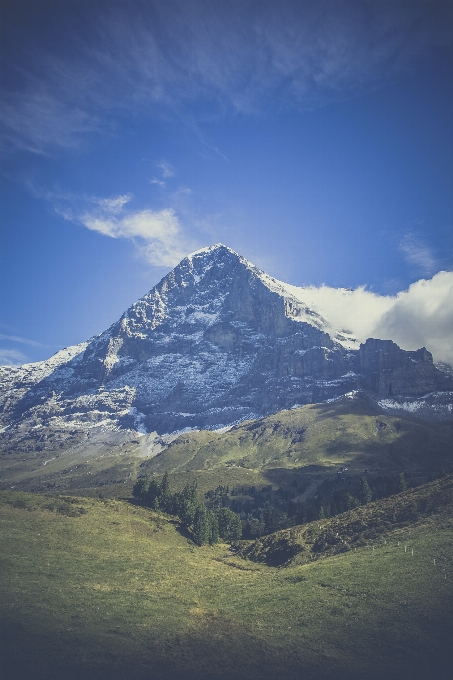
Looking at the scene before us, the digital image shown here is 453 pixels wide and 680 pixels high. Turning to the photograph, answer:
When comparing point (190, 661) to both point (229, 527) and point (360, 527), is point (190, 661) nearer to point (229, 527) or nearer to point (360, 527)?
point (360, 527)

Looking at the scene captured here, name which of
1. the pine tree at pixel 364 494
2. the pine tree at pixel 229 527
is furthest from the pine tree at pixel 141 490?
the pine tree at pixel 364 494

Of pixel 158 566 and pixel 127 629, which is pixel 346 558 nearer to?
pixel 158 566

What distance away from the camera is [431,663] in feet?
116

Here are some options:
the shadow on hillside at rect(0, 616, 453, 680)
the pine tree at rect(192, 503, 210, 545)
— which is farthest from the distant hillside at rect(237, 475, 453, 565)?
the shadow on hillside at rect(0, 616, 453, 680)

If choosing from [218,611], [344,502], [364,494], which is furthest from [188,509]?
[218,611]

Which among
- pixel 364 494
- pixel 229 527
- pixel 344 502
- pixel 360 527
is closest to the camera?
pixel 360 527

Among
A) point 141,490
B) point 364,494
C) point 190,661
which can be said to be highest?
point 364,494

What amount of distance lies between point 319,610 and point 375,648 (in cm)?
985

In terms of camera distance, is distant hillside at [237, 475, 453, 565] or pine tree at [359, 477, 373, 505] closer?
distant hillside at [237, 475, 453, 565]

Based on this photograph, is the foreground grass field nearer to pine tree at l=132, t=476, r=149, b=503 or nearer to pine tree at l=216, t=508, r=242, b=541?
pine tree at l=132, t=476, r=149, b=503

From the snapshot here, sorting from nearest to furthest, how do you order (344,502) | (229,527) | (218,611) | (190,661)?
(190,661), (218,611), (229,527), (344,502)

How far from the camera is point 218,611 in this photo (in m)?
50.5

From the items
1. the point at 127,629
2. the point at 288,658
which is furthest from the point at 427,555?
the point at 127,629

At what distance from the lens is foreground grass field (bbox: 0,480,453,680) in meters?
35.7
